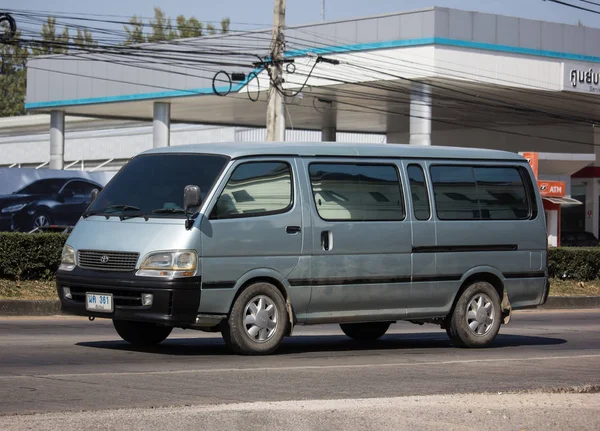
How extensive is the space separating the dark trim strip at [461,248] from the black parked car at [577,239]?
109ft

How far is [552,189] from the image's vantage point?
34.8 meters

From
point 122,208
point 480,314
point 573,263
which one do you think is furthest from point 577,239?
point 122,208

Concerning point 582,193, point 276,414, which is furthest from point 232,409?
point 582,193

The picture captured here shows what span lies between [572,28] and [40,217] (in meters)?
18.4

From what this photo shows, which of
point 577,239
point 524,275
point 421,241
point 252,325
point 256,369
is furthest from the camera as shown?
point 577,239

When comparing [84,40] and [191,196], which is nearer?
[191,196]

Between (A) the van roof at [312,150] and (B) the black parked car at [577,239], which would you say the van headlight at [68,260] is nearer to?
(A) the van roof at [312,150]

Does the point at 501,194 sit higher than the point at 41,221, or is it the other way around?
the point at 501,194

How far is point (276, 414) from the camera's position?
23.5ft

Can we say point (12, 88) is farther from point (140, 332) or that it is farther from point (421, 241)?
point (421, 241)

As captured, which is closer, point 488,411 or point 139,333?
point 488,411

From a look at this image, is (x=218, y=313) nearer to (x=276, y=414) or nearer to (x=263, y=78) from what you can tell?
(x=276, y=414)

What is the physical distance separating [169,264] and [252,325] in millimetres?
1086

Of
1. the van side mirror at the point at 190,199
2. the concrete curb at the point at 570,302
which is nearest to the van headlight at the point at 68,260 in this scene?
the van side mirror at the point at 190,199
